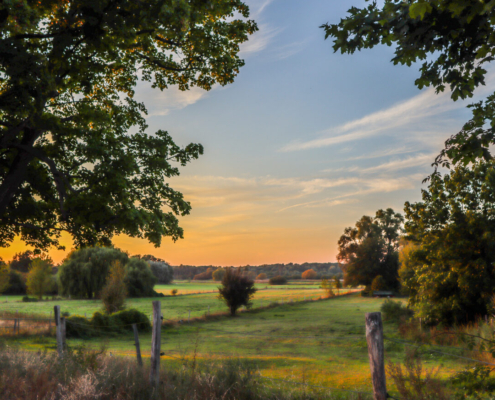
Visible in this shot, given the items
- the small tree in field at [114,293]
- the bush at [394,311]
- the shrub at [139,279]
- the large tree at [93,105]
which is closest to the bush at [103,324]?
the small tree in field at [114,293]

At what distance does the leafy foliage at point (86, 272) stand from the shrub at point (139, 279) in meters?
11.8

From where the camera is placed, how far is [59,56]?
27.6 feet

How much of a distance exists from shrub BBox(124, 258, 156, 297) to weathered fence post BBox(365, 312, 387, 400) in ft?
209

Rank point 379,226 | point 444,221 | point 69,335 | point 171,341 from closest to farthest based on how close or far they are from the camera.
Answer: point 444,221 → point 171,341 → point 69,335 → point 379,226

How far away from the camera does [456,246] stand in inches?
690

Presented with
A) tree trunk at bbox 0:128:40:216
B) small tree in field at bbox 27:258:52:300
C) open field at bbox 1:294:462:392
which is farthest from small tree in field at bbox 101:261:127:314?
small tree in field at bbox 27:258:52:300

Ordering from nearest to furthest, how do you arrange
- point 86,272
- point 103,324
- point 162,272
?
1. point 103,324
2. point 86,272
3. point 162,272

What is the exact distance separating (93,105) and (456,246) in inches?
673

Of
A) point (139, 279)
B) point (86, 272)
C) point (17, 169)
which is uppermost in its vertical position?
point (17, 169)

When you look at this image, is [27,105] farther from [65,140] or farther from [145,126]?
[145,126]

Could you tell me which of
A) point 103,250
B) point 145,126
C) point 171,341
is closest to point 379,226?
point 103,250

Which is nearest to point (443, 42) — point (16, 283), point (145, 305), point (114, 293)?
point (114, 293)

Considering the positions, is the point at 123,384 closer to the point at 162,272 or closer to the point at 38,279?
the point at 38,279

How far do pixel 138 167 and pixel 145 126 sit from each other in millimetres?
2284
